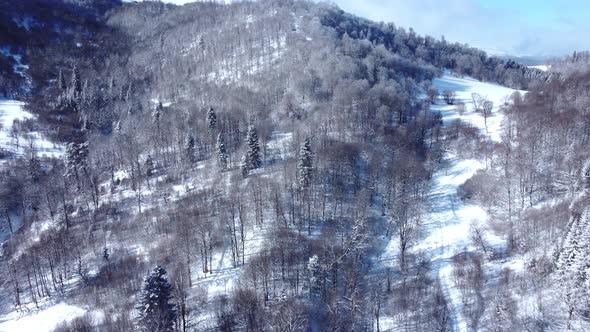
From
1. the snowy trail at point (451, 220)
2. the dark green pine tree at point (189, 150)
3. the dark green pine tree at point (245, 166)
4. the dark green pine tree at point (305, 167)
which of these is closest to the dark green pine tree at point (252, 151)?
the dark green pine tree at point (245, 166)

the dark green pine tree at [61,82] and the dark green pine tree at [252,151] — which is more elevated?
the dark green pine tree at [61,82]

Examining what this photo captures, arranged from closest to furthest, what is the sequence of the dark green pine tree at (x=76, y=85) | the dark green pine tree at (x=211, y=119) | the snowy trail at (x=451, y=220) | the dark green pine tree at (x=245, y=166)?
1. the snowy trail at (x=451, y=220)
2. the dark green pine tree at (x=245, y=166)
3. the dark green pine tree at (x=211, y=119)
4. the dark green pine tree at (x=76, y=85)

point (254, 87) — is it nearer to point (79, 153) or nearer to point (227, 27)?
point (79, 153)

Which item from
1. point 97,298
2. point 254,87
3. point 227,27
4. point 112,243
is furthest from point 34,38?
point 97,298

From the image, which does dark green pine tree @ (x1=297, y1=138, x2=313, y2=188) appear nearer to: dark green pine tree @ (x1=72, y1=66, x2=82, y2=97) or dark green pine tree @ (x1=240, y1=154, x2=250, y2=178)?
dark green pine tree @ (x1=240, y1=154, x2=250, y2=178)

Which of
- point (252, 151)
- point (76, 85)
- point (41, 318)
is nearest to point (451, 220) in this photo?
point (252, 151)

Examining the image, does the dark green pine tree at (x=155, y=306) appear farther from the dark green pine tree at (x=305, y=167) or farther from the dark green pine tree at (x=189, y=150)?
the dark green pine tree at (x=189, y=150)
